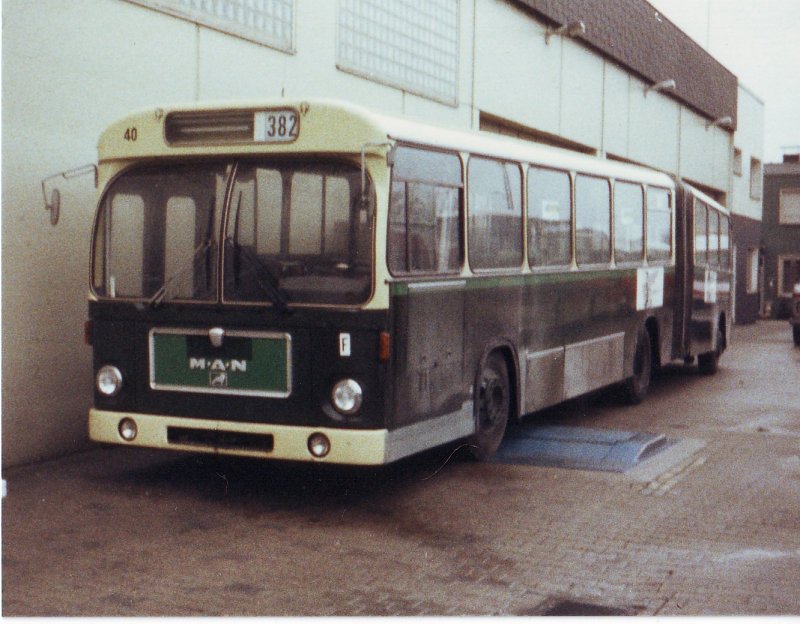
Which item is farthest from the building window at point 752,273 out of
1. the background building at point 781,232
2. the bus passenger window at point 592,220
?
the bus passenger window at point 592,220

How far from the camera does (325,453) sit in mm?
7148

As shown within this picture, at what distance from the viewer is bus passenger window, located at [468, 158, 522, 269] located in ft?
28.0

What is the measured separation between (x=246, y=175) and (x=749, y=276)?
25009 millimetres

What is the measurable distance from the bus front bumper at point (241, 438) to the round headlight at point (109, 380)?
0.15 metres

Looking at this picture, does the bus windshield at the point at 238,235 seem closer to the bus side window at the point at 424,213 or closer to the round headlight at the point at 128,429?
the bus side window at the point at 424,213

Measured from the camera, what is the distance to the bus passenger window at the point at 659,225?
44.1 ft

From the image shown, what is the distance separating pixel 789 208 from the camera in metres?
33.2

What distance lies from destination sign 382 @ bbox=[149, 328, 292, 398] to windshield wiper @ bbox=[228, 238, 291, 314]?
230mm

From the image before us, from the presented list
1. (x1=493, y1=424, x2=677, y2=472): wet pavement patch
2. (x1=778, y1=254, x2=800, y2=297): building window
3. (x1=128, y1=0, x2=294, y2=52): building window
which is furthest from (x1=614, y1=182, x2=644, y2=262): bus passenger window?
(x1=778, y1=254, x2=800, y2=297): building window

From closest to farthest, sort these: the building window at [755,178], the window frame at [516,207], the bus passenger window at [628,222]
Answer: the window frame at [516,207], the bus passenger window at [628,222], the building window at [755,178]

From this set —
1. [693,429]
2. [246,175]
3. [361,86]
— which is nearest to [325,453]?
[246,175]

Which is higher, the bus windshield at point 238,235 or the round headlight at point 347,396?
the bus windshield at point 238,235

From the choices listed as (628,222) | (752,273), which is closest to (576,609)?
(628,222)

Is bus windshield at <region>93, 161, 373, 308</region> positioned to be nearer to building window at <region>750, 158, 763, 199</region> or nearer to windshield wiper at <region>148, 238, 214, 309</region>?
windshield wiper at <region>148, 238, 214, 309</region>
